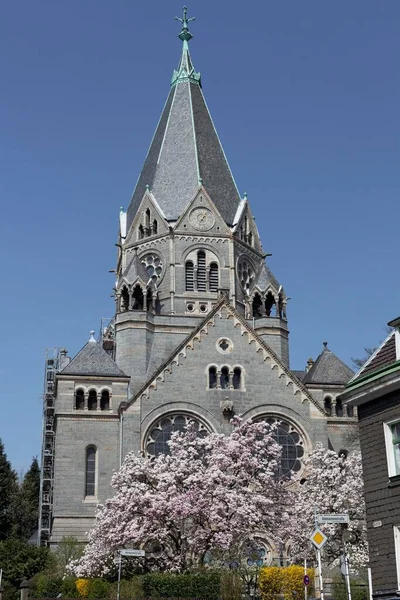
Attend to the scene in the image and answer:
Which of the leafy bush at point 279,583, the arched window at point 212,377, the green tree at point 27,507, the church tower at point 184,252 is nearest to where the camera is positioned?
the leafy bush at point 279,583

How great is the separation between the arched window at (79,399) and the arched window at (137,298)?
307 inches

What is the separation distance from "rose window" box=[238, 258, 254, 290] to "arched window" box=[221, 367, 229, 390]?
1071cm

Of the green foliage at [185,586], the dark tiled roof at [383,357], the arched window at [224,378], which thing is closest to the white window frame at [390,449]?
the dark tiled roof at [383,357]

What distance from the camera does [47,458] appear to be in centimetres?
6275

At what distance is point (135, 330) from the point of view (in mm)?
54031

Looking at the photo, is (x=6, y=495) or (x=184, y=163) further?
(x=6, y=495)

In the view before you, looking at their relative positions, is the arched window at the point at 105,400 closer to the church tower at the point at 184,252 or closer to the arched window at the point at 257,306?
the church tower at the point at 184,252

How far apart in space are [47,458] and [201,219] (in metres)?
20.7

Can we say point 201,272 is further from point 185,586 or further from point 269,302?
point 185,586

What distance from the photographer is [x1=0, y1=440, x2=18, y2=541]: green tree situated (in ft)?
243

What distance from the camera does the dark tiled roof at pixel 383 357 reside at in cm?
2536

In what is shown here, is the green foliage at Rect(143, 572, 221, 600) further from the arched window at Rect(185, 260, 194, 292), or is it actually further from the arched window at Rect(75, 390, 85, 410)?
the arched window at Rect(185, 260, 194, 292)

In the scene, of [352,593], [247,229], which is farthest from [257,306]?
[352,593]

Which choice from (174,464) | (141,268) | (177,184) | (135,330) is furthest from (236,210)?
(174,464)
